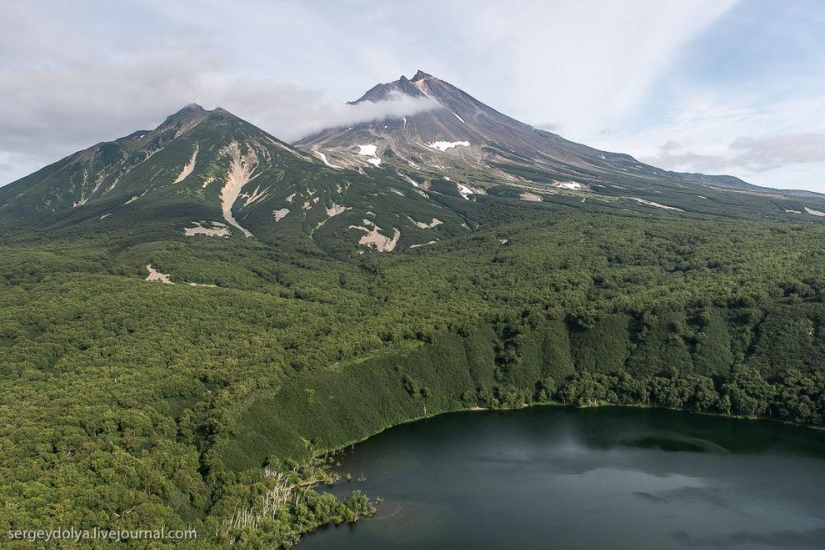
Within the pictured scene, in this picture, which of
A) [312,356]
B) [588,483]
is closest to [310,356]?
[312,356]

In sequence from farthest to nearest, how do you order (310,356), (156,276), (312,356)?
1. (156,276)
2. (312,356)
3. (310,356)

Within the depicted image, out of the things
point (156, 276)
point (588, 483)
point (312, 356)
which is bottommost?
point (588, 483)

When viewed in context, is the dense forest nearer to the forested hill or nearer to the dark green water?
the forested hill

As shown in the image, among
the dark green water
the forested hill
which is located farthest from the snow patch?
the dark green water

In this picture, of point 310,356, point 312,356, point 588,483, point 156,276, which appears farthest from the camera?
point 156,276

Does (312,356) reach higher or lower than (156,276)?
lower

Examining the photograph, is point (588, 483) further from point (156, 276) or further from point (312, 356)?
point (156, 276)

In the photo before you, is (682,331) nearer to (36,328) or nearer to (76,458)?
(76,458)

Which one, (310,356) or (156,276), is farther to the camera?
(156,276)

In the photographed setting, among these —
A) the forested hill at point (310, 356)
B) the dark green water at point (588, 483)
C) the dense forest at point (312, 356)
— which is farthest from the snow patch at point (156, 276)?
the dark green water at point (588, 483)
